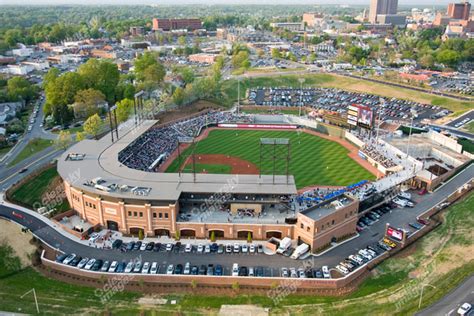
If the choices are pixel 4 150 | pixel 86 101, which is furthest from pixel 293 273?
pixel 86 101

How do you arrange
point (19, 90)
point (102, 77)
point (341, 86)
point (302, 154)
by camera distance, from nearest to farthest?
point (302, 154) < point (102, 77) < point (19, 90) < point (341, 86)

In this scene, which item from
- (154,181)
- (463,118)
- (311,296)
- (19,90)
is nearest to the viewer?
(311,296)

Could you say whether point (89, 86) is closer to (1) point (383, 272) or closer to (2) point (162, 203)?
(2) point (162, 203)

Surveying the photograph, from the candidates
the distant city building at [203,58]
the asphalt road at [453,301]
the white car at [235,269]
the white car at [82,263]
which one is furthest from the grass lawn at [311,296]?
the distant city building at [203,58]

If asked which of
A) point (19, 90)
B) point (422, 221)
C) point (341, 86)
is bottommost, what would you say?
point (422, 221)

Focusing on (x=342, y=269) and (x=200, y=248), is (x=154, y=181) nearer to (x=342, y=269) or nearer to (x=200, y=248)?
(x=200, y=248)

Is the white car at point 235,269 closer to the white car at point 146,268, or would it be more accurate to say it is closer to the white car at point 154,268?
the white car at point 154,268

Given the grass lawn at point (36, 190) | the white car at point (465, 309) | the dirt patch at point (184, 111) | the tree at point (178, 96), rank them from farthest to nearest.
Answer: the tree at point (178, 96)
the dirt patch at point (184, 111)
the grass lawn at point (36, 190)
the white car at point (465, 309)
